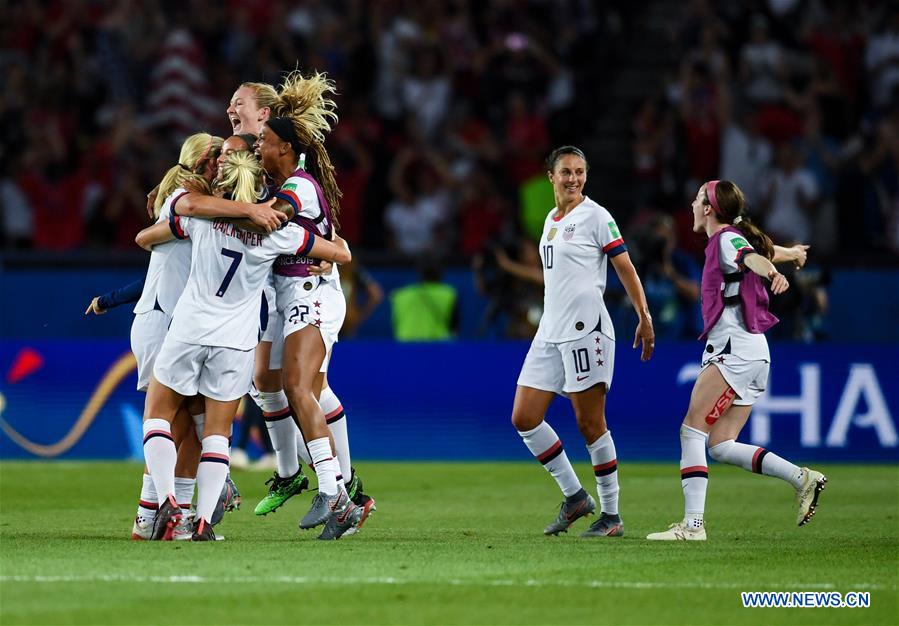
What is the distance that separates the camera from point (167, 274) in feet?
30.7

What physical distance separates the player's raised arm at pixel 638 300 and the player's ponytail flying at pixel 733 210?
0.66m

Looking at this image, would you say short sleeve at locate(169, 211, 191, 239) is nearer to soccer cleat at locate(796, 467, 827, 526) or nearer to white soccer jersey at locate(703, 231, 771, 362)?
white soccer jersey at locate(703, 231, 771, 362)

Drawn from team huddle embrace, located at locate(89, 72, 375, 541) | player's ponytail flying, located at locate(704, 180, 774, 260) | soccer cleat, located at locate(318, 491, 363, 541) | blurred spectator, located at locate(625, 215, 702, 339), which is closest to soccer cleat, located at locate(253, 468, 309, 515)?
team huddle embrace, located at locate(89, 72, 375, 541)

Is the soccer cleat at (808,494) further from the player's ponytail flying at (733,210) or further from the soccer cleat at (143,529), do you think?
the soccer cleat at (143,529)

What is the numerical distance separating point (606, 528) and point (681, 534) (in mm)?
512

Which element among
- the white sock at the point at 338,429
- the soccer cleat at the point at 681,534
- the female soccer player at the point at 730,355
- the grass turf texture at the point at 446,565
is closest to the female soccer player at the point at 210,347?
the grass turf texture at the point at 446,565

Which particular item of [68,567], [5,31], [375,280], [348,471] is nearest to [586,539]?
[348,471]

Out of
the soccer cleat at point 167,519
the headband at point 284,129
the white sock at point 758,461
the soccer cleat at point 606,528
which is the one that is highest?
the headband at point 284,129

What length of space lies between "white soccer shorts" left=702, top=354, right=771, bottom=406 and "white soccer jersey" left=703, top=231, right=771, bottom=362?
3cm

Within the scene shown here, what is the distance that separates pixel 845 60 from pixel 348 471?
40.3 ft

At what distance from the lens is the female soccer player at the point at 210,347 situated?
8820 millimetres

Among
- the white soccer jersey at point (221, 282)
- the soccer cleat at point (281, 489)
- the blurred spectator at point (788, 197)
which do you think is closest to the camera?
the white soccer jersey at point (221, 282)

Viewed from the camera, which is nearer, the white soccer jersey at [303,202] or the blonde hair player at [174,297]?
the white soccer jersey at [303,202]

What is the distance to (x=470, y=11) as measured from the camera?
21312 millimetres
